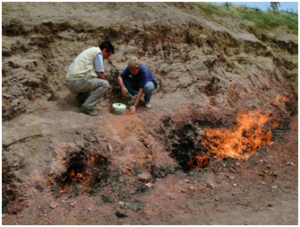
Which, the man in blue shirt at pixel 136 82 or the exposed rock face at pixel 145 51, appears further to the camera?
the man in blue shirt at pixel 136 82

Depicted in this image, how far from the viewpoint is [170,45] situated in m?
6.22

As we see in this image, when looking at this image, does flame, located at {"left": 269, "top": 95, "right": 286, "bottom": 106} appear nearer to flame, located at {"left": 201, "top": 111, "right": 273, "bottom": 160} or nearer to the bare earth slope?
the bare earth slope

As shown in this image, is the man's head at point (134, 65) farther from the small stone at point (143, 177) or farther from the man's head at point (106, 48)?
the small stone at point (143, 177)

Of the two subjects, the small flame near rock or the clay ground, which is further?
the small flame near rock

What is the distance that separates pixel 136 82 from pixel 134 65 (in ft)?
1.48

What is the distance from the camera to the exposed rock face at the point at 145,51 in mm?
4609

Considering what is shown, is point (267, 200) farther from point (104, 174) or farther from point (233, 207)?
point (104, 174)

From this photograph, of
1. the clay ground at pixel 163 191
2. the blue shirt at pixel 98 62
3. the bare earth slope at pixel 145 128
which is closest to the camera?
the clay ground at pixel 163 191

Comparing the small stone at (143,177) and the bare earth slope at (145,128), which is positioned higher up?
the bare earth slope at (145,128)

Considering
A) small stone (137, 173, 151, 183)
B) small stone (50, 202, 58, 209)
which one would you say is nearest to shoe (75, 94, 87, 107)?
small stone (137, 173, 151, 183)

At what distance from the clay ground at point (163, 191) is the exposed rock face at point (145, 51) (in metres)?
0.57

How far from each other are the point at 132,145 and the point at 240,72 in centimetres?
409

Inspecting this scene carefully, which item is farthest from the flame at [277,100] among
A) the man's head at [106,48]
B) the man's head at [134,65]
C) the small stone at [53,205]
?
the small stone at [53,205]

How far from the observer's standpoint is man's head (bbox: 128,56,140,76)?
15.6ft
